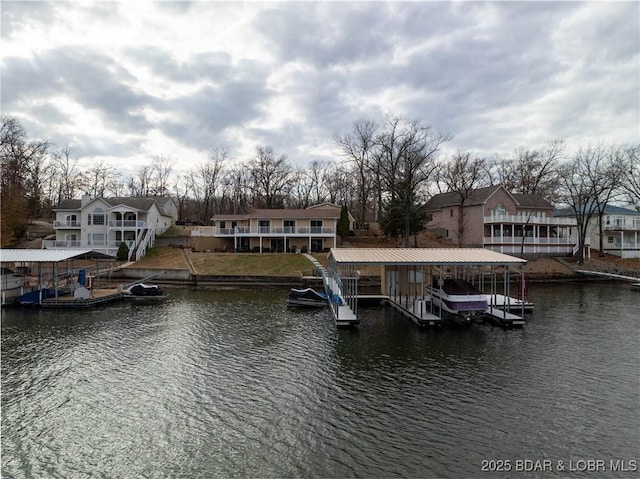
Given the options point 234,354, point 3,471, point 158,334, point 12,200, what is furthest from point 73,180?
point 3,471

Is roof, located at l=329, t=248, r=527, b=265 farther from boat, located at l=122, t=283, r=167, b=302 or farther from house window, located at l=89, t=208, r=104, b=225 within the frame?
house window, located at l=89, t=208, r=104, b=225

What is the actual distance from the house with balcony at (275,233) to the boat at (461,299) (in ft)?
88.6

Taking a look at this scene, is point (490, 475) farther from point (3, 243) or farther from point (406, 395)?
point (3, 243)

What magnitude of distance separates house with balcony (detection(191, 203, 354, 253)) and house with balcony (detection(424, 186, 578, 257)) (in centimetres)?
1366

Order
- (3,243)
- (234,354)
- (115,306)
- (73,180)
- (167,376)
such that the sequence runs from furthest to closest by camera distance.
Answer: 1. (73,180)
2. (3,243)
3. (115,306)
4. (234,354)
5. (167,376)

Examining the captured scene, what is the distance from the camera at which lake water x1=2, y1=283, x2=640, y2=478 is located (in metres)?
9.08

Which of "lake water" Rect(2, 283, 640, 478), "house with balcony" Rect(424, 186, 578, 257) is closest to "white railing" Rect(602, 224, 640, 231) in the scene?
"house with balcony" Rect(424, 186, 578, 257)

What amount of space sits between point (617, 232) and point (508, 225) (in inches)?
756

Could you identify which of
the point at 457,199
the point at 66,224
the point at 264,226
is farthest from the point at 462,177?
the point at 66,224

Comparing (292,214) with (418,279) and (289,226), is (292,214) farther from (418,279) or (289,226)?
(418,279)

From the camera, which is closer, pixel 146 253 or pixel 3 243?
pixel 3 243

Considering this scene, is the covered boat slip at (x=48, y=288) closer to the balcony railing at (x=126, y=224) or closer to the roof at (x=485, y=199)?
the balcony railing at (x=126, y=224)

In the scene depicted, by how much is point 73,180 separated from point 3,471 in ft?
238

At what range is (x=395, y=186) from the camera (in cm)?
4781
